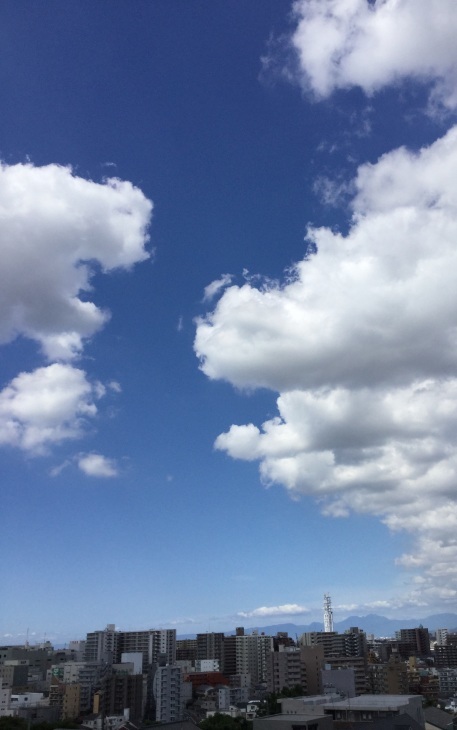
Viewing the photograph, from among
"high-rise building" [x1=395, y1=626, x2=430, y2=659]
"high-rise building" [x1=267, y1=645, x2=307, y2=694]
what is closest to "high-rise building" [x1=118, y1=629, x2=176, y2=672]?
"high-rise building" [x1=267, y1=645, x2=307, y2=694]

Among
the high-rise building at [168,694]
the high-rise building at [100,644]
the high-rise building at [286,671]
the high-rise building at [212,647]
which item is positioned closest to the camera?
the high-rise building at [168,694]

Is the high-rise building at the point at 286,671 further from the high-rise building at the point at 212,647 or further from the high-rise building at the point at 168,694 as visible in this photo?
the high-rise building at the point at 212,647

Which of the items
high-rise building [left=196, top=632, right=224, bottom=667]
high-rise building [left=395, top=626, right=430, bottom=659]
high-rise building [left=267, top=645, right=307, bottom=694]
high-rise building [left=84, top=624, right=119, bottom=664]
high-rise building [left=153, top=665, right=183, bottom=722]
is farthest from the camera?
high-rise building [left=395, top=626, right=430, bottom=659]

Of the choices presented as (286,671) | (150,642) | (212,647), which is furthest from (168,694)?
(212,647)

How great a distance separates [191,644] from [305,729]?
123604 mm

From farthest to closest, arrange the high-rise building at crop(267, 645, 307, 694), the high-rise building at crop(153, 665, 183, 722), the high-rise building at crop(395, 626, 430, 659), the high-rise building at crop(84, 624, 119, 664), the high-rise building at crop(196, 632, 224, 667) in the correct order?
the high-rise building at crop(395, 626, 430, 659) < the high-rise building at crop(196, 632, 224, 667) < the high-rise building at crop(84, 624, 119, 664) < the high-rise building at crop(267, 645, 307, 694) < the high-rise building at crop(153, 665, 183, 722)

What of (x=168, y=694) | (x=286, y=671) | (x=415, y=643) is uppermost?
(x=415, y=643)

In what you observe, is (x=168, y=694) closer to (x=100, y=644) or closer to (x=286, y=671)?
(x=286, y=671)

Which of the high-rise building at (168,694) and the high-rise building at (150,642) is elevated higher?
the high-rise building at (150,642)

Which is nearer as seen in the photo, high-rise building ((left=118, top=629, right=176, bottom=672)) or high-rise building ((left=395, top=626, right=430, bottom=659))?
high-rise building ((left=118, top=629, right=176, bottom=672))

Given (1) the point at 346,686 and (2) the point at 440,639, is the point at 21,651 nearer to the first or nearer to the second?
(1) the point at 346,686

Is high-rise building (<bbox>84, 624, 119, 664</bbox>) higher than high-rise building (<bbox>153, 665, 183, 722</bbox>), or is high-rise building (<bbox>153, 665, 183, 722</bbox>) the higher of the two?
high-rise building (<bbox>84, 624, 119, 664</bbox>)

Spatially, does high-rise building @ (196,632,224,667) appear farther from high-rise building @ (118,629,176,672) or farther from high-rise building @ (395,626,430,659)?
high-rise building @ (395,626,430,659)

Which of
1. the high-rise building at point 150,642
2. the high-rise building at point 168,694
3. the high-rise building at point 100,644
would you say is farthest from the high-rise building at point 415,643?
the high-rise building at point 168,694
